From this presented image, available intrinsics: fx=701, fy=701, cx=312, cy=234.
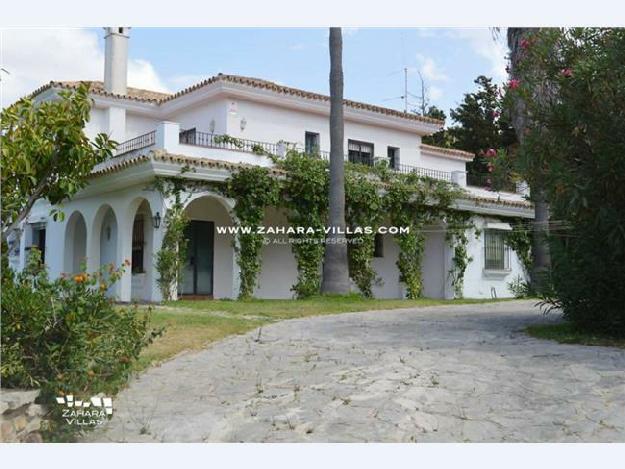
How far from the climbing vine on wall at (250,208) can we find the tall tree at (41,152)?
7.28m

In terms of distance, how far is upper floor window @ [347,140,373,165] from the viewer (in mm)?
17391

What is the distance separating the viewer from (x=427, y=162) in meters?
18.4

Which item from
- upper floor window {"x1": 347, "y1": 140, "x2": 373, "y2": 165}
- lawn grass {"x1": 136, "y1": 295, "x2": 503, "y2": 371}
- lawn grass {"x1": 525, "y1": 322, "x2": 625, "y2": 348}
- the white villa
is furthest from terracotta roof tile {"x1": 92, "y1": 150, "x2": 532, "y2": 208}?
lawn grass {"x1": 525, "y1": 322, "x2": 625, "y2": 348}

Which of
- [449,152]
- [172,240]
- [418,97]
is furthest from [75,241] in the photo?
[449,152]

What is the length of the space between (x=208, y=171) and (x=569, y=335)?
27.2 feet

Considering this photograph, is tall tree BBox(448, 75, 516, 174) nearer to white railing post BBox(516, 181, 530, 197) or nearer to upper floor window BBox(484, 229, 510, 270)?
white railing post BBox(516, 181, 530, 197)

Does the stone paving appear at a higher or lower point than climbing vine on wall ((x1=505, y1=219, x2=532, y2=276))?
lower

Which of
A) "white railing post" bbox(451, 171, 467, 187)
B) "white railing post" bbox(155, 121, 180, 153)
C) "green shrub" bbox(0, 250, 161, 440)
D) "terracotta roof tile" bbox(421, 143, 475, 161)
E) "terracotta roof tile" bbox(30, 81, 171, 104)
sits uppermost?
"terracotta roof tile" bbox(30, 81, 171, 104)

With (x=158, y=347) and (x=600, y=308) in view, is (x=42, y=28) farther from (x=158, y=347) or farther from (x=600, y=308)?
(x=600, y=308)

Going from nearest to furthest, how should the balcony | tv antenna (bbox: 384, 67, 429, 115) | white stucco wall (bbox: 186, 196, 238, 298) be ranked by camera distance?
tv antenna (bbox: 384, 67, 429, 115) → the balcony → white stucco wall (bbox: 186, 196, 238, 298)

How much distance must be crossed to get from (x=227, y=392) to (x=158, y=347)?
1837 mm

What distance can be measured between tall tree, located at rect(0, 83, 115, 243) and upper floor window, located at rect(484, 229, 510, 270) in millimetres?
14696

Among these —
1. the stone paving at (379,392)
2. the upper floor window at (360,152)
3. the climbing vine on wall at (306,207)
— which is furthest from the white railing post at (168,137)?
the stone paving at (379,392)

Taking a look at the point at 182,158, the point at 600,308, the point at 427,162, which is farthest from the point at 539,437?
the point at 427,162
